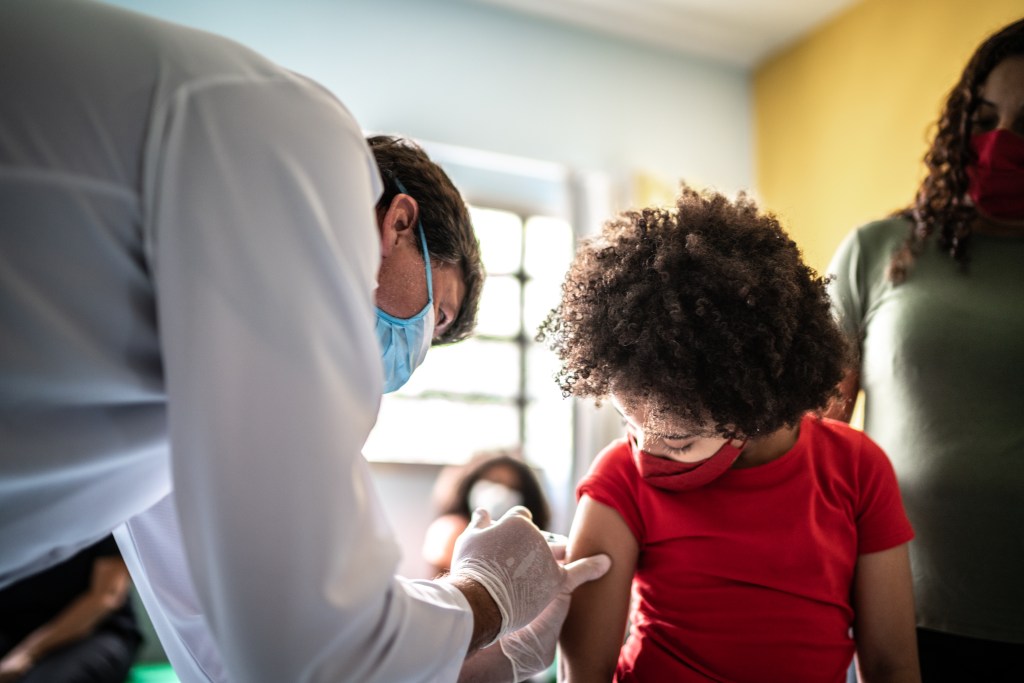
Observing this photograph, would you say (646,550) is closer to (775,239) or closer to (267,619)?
(775,239)

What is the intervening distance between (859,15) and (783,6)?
427 mm

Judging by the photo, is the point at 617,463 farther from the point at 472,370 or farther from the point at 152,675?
the point at 472,370

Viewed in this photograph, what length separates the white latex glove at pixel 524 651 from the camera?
1.25m

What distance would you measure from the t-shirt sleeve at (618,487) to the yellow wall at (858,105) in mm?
3017

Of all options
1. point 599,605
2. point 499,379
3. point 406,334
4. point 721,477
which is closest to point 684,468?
point 721,477

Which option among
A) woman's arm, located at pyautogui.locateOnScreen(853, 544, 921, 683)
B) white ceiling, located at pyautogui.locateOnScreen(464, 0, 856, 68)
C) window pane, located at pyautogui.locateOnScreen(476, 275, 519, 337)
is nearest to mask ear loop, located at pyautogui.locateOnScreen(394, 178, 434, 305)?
woman's arm, located at pyautogui.locateOnScreen(853, 544, 921, 683)

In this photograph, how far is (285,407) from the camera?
2.40 ft

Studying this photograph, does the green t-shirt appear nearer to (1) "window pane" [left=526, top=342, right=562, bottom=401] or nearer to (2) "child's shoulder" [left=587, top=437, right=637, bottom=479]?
(2) "child's shoulder" [left=587, top=437, right=637, bottom=479]

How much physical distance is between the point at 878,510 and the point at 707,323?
0.48 m

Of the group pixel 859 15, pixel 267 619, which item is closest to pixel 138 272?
pixel 267 619

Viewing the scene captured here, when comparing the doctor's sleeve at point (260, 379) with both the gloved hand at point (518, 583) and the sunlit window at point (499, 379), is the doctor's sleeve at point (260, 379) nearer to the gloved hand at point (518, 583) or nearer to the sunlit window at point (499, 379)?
the gloved hand at point (518, 583)

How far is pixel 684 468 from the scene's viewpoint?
1275 mm

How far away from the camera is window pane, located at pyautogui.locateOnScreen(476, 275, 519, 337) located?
4723mm

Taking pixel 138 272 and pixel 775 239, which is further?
pixel 775 239
